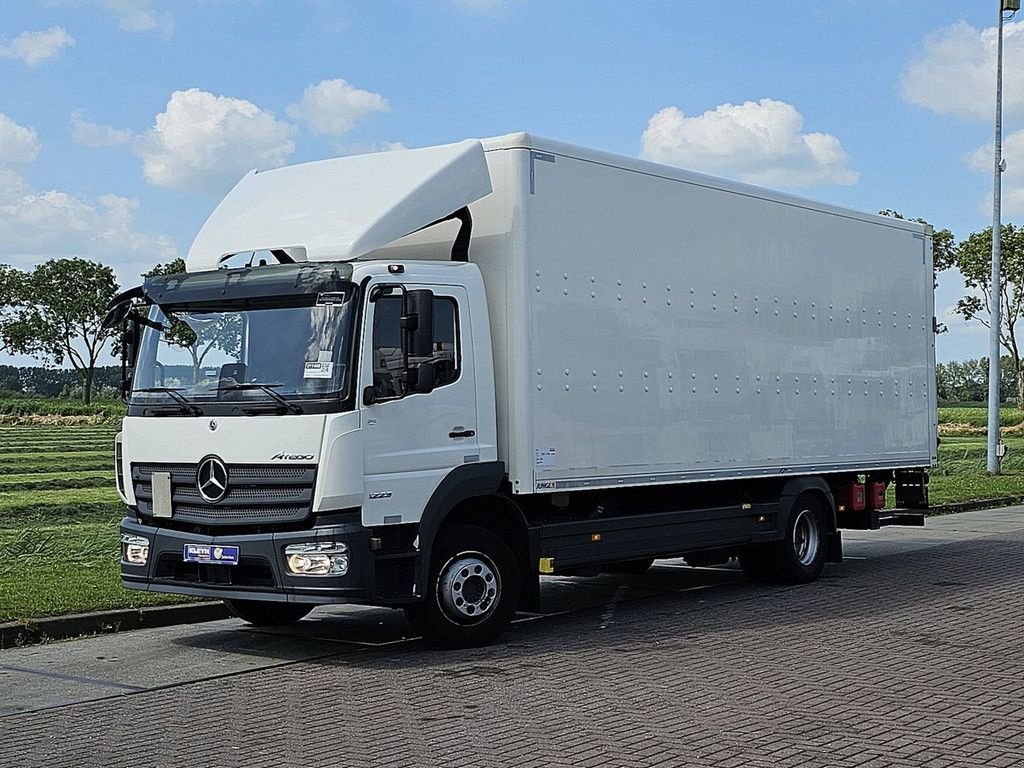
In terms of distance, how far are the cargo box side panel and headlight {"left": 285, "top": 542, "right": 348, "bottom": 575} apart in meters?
1.78

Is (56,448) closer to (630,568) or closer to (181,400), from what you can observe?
(630,568)

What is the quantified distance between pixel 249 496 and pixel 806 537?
6749mm

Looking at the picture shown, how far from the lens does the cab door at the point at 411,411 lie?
980 cm

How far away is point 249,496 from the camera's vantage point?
32.4ft

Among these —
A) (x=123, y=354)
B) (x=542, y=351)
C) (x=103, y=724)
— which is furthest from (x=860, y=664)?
(x=123, y=354)

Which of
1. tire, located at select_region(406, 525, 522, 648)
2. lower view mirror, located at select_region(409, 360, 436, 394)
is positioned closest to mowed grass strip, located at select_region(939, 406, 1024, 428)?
tire, located at select_region(406, 525, 522, 648)

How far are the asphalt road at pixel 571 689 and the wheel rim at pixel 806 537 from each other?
104 centimetres

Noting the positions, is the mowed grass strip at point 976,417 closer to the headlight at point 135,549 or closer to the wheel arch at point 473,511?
the wheel arch at point 473,511

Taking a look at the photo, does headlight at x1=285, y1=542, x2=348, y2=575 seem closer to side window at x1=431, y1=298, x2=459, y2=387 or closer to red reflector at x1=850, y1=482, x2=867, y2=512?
side window at x1=431, y1=298, x2=459, y2=387

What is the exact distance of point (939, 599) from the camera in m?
13.1

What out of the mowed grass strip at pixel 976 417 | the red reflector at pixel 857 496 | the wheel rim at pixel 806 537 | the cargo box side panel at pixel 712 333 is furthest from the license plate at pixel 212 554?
the mowed grass strip at pixel 976 417

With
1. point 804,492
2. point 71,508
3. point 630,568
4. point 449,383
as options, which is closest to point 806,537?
point 804,492

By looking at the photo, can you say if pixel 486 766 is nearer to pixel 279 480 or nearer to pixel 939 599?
pixel 279 480

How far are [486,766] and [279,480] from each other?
343 cm
